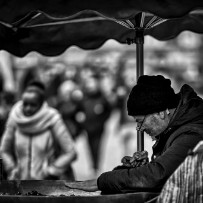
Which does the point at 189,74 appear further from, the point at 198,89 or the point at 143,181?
the point at 143,181

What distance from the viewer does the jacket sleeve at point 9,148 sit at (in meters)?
9.16

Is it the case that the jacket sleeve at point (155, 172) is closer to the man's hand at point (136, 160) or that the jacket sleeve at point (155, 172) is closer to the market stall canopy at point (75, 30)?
the man's hand at point (136, 160)

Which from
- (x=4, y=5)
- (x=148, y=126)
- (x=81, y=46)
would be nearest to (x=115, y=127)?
(x=81, y=46)

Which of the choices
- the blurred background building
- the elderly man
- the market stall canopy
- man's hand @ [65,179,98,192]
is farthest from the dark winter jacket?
the blurred background building

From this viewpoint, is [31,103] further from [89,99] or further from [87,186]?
[87,186]

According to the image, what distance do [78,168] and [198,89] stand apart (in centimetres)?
222

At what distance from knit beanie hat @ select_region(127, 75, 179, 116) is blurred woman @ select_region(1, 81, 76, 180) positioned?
4864 millimetres

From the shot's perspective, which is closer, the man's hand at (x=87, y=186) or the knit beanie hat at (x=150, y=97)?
the knit beanie hat at (x=150, y=97)

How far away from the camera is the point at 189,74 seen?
11633 mm

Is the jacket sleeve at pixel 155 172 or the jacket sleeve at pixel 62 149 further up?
the jacket sleeve at pixel 62 149

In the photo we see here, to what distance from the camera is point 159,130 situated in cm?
450

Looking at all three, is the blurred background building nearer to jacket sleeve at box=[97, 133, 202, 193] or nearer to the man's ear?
the man's ear

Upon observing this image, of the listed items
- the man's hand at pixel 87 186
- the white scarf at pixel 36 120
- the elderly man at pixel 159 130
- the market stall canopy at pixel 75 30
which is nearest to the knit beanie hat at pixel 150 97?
the elderly man at pixel 159 130

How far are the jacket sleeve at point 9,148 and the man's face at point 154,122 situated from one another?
488 centimetres
